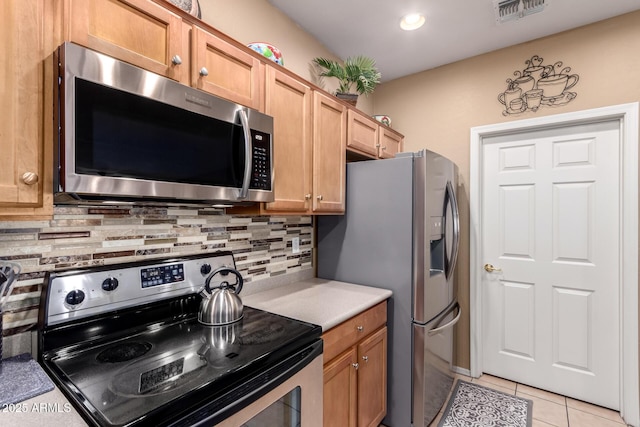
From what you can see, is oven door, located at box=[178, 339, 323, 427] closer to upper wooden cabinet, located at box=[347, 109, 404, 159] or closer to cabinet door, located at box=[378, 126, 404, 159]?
upper wooden cabinet, located at box=[347, 109, 404, 159]

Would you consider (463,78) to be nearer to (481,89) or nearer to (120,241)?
(481,89)

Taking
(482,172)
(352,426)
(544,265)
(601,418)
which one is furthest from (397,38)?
(601,418)

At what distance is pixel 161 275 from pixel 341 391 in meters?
1.01

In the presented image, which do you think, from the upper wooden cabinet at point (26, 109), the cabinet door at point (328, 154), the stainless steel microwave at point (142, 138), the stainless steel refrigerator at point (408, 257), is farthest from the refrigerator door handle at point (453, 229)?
the upper wooden cabinet at point (26, 109)

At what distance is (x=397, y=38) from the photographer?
7.70ft

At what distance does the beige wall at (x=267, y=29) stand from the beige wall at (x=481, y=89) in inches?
33.5

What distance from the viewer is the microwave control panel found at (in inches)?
55.5

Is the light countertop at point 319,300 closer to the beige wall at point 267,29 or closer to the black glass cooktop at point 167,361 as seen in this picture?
the black glass cooktop at point 167,361

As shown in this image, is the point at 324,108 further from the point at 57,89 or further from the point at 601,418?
the point at 601,418

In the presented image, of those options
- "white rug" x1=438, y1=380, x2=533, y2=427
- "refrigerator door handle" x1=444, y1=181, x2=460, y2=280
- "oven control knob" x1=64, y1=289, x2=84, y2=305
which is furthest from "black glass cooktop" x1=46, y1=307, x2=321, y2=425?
"white rug" x1=438, y1=380, x2=533, y2=427

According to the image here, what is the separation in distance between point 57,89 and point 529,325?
3122mm

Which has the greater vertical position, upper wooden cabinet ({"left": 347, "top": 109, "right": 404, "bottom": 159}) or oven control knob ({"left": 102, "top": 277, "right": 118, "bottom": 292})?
upper wooden cabinet ({"left": 347, "top": 109, "right": 404, "bottom": 159})

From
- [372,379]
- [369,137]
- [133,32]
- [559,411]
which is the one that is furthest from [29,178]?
[559,411]

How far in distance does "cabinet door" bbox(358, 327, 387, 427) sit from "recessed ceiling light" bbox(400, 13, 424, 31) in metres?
2.01
